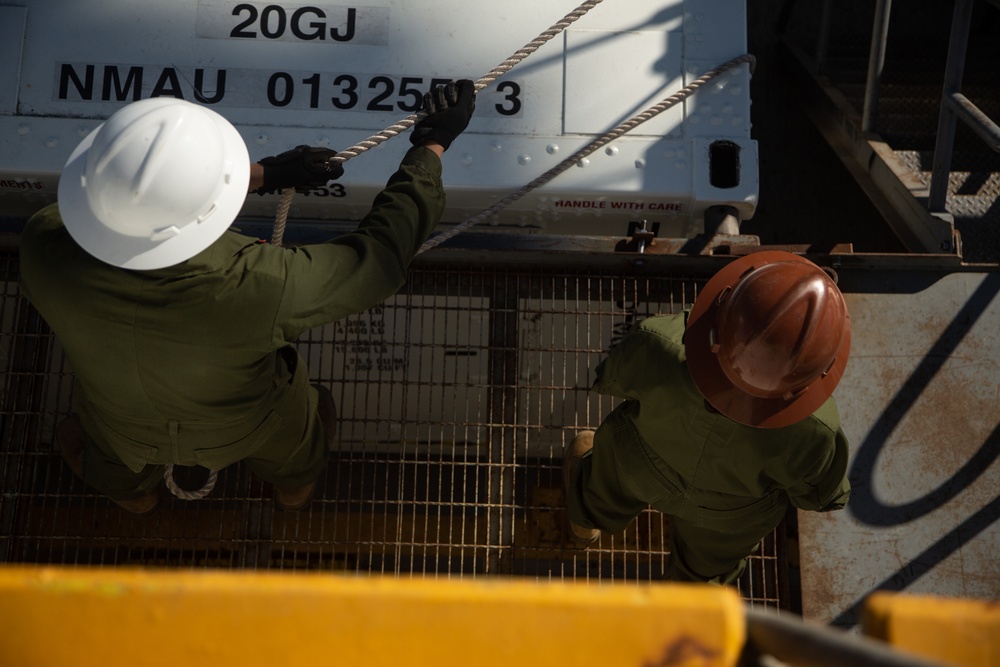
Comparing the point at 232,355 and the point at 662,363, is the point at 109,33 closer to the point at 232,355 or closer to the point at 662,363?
the point at 232,355

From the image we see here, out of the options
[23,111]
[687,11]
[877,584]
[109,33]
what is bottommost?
[877,584]

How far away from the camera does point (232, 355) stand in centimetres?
195

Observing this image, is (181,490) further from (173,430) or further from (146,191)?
(146,191)

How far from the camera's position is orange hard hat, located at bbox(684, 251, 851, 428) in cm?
178

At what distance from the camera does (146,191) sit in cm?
177

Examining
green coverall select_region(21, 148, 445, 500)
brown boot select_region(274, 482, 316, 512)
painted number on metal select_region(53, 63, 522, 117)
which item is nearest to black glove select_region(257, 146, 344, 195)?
green coverall select_region(21, 148, 445, 500)

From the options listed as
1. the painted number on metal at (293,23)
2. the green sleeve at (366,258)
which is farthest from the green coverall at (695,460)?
the painted number on metal at (293,23)

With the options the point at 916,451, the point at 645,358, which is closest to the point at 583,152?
the point at 645,358

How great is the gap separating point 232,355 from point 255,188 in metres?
0.60

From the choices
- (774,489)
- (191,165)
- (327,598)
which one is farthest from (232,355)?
(774,489)

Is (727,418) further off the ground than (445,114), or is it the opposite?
(445,114)

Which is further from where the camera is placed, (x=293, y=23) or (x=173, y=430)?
(x=293, y=23)

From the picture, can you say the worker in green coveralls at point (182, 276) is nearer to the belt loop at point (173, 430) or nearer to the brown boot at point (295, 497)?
the belt loop at point (173, 430)

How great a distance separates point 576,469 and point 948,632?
1871 mm
